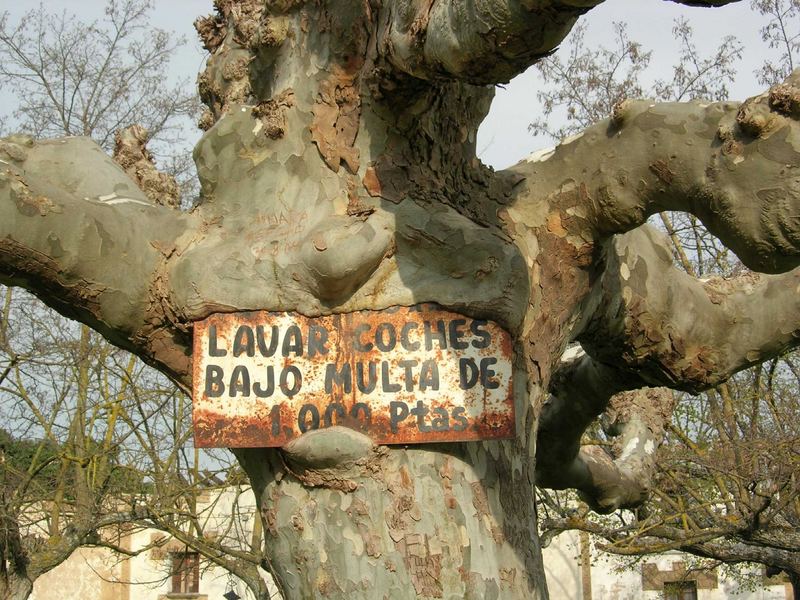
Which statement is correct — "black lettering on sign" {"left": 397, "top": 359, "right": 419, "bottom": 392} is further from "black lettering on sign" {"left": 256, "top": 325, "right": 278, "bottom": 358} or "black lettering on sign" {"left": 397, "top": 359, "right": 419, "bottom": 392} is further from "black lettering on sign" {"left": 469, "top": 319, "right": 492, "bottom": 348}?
"black lettering on sign" {"left": 256, "top": 325, "right": 278, "bottom": 358}

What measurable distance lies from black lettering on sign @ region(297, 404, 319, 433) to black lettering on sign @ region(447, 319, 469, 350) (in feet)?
1.31

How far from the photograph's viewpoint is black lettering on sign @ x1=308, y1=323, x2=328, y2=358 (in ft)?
8.96

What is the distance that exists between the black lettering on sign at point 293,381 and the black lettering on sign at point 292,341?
0.04 m

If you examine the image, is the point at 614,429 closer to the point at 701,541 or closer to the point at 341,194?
→ the point at 341,194

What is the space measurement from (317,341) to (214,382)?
296mm

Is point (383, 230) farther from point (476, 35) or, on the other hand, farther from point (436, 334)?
point (476, 35)

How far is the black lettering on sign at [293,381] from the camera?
2725 mm

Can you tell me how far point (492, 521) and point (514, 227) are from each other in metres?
0.83

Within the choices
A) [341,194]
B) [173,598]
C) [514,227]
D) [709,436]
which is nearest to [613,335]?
[514,227]

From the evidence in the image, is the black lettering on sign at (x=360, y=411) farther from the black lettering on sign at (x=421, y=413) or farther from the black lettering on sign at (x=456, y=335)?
the black lettering on sign at (x=456, y=335)

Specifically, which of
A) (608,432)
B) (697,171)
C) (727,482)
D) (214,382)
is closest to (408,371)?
(214,382)

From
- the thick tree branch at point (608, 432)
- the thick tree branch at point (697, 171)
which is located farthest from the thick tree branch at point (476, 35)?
the thick tree branch at point (608, 432)

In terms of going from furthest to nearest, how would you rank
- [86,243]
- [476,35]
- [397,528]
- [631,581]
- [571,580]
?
[571,580], [631,581], [86,243], [397,528], [476,35]

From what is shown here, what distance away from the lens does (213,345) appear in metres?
2.78
